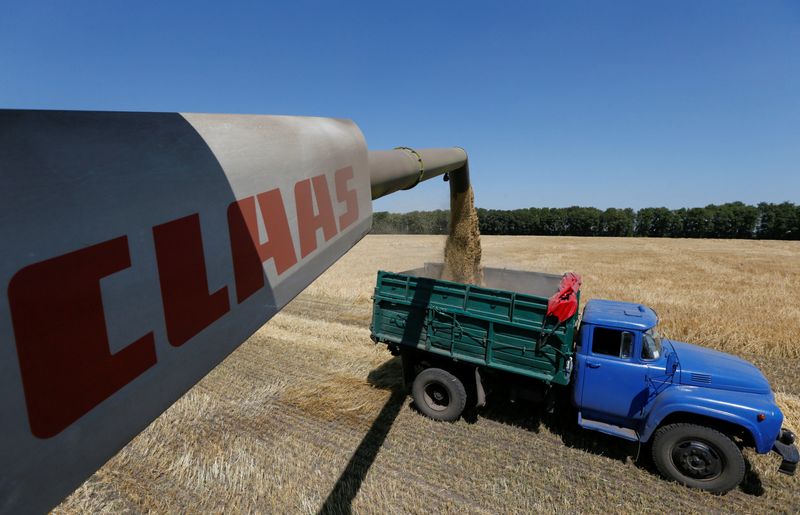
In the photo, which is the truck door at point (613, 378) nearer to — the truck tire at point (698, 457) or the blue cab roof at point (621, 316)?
A: the blue cab roof at point (621, 316)

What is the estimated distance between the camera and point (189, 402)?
677cm

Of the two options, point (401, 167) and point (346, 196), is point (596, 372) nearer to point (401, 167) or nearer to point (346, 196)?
point (401, 167)

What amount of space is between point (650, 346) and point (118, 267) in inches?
249

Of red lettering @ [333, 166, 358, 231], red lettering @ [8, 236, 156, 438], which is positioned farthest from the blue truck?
red lettering @ [8, 236, 156, 438]

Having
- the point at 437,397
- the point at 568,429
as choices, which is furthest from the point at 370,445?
the point at 568,429

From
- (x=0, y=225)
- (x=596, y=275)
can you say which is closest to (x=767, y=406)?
(x=0, y=225)

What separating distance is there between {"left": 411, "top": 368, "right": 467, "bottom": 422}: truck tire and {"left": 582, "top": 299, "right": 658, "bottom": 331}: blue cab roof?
225cm

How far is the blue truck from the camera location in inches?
196

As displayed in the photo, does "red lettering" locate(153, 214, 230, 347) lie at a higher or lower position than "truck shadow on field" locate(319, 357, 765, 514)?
higher

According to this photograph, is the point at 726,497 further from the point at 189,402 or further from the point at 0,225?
the point at 189,402

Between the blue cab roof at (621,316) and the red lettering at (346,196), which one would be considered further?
the blue cab roof at (621,316)

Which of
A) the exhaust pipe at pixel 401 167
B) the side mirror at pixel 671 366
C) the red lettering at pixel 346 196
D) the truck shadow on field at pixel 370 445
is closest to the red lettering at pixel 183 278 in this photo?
the red lettering at pixel 346 196

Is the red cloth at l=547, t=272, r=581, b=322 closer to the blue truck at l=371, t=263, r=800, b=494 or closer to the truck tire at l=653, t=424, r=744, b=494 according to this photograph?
the blue truck at l=371, t=263, r=800, b=494

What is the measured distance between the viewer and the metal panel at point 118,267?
71 centimetres
